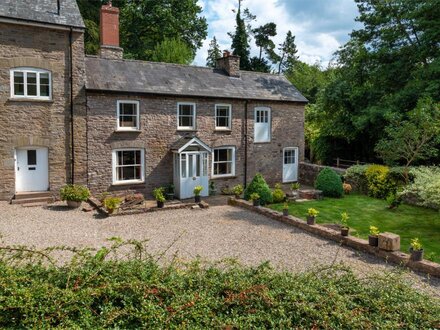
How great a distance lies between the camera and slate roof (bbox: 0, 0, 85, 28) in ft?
50.4

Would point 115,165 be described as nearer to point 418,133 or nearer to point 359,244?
point 359,244

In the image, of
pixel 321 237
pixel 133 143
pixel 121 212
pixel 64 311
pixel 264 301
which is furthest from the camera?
pixel 133 143

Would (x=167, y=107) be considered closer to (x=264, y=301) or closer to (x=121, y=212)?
(x=121, y=212)

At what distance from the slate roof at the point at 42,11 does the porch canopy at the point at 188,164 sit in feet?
24.6

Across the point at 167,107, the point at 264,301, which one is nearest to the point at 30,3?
the point at 167,107

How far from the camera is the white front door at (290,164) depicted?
945 inches

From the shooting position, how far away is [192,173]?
19328mm

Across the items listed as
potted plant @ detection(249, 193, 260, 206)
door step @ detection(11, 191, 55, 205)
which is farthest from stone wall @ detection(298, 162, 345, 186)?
door step @ detection(11, 191, 55, 205)

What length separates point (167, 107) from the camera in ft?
62.6

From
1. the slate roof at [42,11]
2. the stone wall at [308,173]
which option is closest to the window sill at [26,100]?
the slate roof at [42,11]

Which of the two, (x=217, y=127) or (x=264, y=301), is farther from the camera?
(x=217, y=127)

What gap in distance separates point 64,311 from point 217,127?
17424 mm

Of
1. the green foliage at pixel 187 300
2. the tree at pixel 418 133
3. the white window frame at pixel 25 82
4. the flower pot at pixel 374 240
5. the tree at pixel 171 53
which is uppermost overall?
the tree at pixel 171 53

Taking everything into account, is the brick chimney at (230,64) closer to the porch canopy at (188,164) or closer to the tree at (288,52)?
the porch canopy at (188,164)
